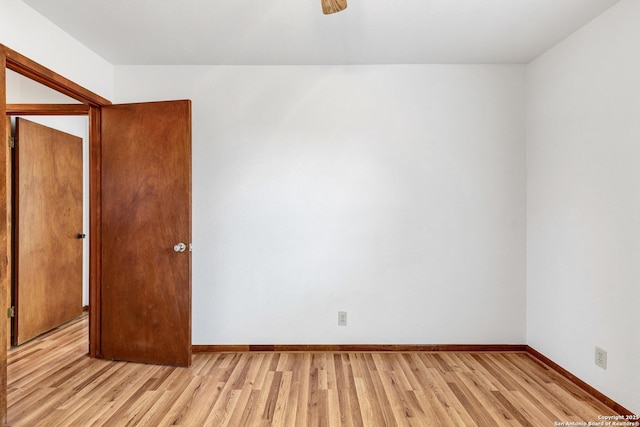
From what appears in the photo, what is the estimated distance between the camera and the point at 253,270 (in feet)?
10.2

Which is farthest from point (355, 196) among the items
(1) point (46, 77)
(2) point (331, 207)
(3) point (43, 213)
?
(3) point (43, 213)

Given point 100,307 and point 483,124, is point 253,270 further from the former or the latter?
point 483,124

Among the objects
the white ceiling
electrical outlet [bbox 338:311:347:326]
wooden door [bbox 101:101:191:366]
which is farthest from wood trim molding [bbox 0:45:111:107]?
electrical outlet [bbox 338:311:347:326]

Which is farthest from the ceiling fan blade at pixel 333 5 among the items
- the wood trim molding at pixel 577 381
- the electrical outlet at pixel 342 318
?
the wood trim molding at pixel 577 381

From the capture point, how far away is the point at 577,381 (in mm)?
2480

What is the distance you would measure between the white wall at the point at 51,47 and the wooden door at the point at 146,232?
29 cm

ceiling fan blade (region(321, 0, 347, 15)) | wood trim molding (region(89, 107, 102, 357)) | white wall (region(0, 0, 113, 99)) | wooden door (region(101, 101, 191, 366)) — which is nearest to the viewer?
ceiling fan blade (region(321, 0, 347, 15))

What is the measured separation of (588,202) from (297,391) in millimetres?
2357

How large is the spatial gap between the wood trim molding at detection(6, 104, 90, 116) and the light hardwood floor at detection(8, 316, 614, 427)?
2078mm

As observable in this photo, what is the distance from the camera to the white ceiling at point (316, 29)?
7.19ft

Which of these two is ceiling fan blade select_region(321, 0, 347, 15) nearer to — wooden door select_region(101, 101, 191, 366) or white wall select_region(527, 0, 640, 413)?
wooden door select_region(101, 101, 191, 366)

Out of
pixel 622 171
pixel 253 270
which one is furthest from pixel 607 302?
pixel 253 270

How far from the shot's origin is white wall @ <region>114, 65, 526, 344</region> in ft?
10.1

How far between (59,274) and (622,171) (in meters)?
4.95
